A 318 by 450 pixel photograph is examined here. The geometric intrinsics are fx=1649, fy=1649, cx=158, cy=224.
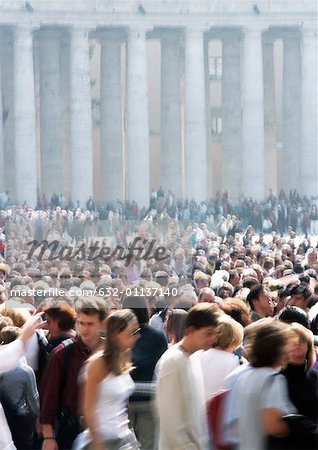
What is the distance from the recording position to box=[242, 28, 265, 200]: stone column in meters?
112

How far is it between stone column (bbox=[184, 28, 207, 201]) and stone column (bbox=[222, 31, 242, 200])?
9.90 ft

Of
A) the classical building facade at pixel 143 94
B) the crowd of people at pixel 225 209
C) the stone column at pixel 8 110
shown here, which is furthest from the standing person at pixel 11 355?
the stone column at pixel 8 110

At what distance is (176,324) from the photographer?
20.9 metres

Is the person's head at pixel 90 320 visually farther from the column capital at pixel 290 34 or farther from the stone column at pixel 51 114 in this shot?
the column capital at pixel 290 34

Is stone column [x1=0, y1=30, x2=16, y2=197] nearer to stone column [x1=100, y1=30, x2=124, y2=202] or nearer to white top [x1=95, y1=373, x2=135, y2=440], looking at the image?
stone column [x1=100, y1=30, x2=124, y2=202]

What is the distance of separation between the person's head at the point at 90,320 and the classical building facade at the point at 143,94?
88966 mm

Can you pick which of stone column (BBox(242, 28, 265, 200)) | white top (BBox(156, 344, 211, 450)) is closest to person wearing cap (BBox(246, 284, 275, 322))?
white top (BBox(156, 344, 211, 450))

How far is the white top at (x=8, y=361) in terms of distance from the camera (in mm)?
17688

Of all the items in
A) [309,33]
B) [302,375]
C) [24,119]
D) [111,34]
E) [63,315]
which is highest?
[111,34]

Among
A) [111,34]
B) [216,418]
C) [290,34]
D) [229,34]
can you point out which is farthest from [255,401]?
[290,34]

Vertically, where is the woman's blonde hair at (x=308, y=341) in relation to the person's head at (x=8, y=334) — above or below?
above

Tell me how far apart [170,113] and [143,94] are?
3567 millimetres

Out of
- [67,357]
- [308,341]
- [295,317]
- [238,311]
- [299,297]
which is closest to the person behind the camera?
[308,341]

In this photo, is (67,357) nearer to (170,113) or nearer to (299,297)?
(299,297)
